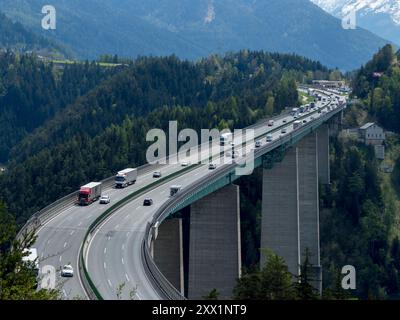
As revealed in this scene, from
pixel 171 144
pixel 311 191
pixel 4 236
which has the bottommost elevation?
pixel 4 236

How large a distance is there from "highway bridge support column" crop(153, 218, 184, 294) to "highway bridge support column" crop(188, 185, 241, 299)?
12.9ft

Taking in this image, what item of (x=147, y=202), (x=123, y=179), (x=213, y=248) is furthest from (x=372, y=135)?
(x=147, y=202)

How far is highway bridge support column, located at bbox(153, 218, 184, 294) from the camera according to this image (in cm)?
6300

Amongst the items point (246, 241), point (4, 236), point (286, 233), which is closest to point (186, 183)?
point (286, 233)

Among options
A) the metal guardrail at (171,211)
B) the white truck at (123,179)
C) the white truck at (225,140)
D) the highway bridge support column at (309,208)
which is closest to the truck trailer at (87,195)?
the metal guardrail at (171,211)

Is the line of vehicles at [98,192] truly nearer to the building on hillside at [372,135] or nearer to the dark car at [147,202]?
the dark car at [147,202]

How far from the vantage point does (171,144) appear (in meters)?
134

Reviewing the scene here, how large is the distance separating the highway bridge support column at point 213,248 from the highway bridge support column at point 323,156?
60.9 meters

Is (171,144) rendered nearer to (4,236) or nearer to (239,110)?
(239,110)

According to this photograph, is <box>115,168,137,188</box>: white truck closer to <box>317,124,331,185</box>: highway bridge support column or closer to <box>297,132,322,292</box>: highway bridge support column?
<box>297,132,322,292</box>: highway bridge support column

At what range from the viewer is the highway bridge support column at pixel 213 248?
224 feet

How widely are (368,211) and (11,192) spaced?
164 ft
